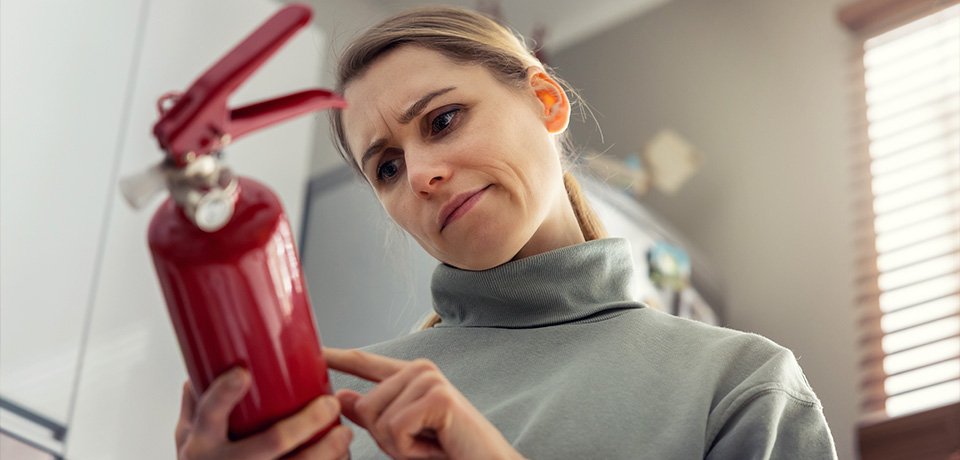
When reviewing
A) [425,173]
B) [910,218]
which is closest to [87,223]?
[425,173]

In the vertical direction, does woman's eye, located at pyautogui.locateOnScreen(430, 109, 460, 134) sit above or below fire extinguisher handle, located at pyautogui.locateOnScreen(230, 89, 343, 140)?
above

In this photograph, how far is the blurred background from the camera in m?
1.41

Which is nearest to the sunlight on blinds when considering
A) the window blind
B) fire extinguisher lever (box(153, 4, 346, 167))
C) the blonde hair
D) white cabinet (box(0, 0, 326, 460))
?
the window blind

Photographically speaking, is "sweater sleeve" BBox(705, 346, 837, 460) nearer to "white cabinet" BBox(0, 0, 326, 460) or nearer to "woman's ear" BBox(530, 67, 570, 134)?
"woman's ear" BBox(530, 67, 570, 134)

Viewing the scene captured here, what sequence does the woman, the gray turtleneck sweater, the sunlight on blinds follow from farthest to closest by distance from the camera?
the sunlight on blinds < the gray turtleneck sweater < the woman

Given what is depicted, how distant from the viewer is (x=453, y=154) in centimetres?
86

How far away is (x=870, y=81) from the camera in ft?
7.98

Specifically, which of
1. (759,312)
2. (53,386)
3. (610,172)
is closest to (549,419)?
(53,386)

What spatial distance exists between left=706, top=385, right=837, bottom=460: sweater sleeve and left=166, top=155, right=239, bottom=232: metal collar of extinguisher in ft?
1.49

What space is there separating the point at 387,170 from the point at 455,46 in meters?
0.17

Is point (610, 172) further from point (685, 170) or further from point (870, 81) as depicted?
point (870, 81)

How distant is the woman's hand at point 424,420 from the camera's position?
567 mm

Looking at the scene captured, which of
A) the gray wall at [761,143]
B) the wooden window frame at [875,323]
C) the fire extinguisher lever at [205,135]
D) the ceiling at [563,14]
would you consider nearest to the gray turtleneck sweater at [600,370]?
the fire extinguisher lever at [205,135]

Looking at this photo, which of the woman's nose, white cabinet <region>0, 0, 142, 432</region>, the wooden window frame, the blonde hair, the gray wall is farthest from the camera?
the gray wall
